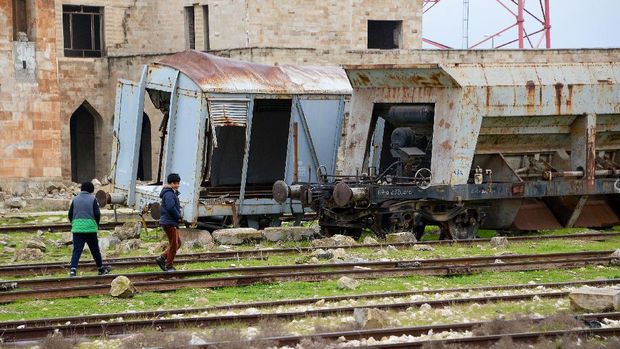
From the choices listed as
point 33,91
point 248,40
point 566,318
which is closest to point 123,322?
point 566,318

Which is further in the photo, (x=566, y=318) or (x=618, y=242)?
(x=618, y=242)

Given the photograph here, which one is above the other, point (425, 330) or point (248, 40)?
point (248, 40)

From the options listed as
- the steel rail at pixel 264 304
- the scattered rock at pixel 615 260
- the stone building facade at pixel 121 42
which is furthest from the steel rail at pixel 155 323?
the stone building facade at pixel 121 42

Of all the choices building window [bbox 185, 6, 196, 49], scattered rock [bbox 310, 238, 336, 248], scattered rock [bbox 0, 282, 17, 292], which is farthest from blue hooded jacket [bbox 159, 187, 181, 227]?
building window [bbox 185, 6, 196, 49]

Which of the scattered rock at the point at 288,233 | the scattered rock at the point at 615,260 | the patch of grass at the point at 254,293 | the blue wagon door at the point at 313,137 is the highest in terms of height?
the blue wagon door at the point at 313,137

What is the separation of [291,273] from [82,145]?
99.8ft

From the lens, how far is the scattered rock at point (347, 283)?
15.2 m

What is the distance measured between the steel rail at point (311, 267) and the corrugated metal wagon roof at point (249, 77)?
5.13m

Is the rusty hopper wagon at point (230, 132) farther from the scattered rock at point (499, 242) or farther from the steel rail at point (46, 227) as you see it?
the scattered rock at point (499, 242)

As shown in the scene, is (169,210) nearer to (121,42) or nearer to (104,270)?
(104,270)

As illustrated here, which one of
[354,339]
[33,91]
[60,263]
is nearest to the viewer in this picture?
[354,339]

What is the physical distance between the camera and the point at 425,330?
1211 centimetres

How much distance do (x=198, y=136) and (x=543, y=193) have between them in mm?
5914

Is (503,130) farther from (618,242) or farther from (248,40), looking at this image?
(248,40)
